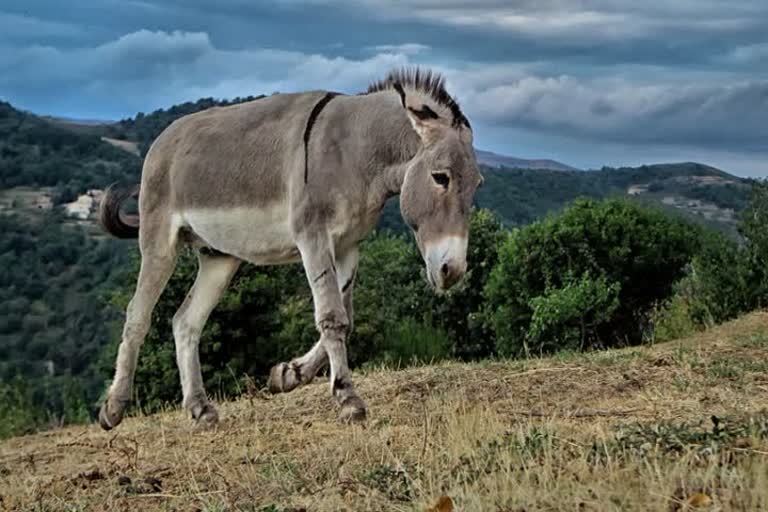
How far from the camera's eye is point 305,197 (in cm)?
916

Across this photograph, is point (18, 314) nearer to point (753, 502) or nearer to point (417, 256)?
point (417, 256)

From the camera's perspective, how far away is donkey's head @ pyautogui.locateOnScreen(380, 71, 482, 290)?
841 centimetres

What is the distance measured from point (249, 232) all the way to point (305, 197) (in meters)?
0.93

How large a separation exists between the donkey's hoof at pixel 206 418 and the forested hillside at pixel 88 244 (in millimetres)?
13120

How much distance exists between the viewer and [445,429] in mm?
7816

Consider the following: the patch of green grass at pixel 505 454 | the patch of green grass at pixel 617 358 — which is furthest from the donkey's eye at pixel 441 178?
the patch of green grass at pixel 617 358

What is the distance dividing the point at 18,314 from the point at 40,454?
5873cm

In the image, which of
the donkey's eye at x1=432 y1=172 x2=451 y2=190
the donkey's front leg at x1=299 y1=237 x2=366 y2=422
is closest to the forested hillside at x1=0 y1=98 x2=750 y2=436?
the donkey's front leg at x1=299 y1=237 x2=366 y2=422

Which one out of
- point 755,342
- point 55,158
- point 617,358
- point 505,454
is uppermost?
point 505,454

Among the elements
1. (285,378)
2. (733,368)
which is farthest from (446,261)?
(733,368)

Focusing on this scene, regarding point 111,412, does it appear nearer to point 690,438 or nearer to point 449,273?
point 449,273

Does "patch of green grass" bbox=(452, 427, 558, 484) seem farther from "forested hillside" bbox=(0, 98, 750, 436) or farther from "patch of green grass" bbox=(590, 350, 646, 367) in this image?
"forested hillside" bbox=(0, 98, 750, 436)

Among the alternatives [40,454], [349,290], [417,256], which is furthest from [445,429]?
[417,256]

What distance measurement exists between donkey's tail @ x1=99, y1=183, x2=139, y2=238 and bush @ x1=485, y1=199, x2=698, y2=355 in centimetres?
1270
